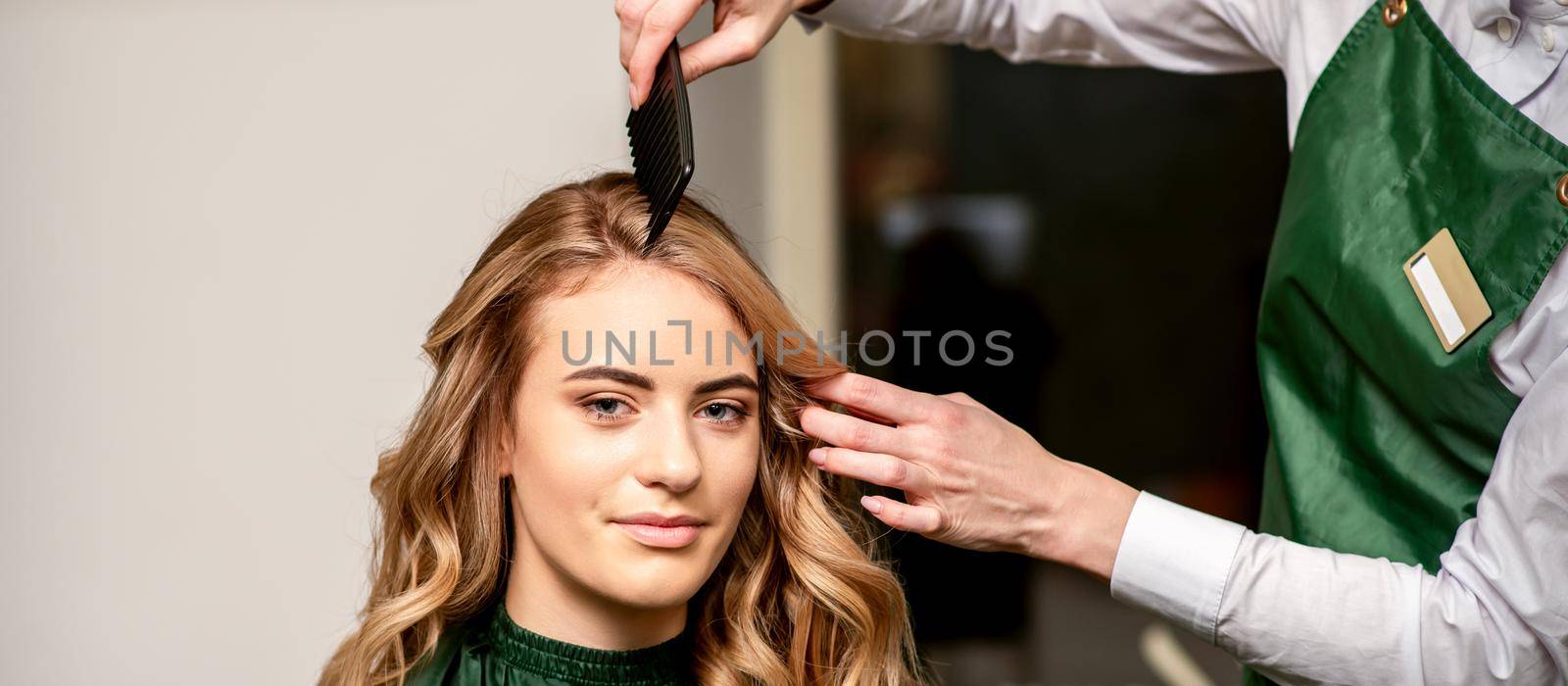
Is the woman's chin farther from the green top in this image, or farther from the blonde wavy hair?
the blonde wavy hair

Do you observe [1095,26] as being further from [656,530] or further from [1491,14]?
[656,530]

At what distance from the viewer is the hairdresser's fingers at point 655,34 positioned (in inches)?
46.4

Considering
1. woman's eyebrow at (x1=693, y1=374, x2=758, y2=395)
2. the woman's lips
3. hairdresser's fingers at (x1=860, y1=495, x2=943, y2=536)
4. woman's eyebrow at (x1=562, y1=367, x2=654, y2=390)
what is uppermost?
woman's eyebrow at (x1=562, y1=367, x2=654, y2=390)

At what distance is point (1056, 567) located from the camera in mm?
3416

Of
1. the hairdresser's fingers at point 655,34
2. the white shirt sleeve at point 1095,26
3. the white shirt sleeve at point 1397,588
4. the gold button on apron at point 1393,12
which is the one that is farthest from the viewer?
the white shirt sleeve at point 1095,26

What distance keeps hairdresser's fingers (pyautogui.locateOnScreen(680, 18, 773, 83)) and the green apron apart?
60 cm

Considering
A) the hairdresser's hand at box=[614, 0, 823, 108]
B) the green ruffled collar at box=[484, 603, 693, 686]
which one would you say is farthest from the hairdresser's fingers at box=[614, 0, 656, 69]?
the green ruffled collar at box=[484, 603, 693, 686]

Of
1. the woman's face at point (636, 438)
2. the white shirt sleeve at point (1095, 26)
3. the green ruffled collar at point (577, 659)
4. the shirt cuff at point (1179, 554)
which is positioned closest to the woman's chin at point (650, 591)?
the woman's face at point (636, 438)

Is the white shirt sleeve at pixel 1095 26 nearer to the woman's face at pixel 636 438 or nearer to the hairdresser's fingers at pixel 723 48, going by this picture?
the hairdresser's fingers at pixel 723 48

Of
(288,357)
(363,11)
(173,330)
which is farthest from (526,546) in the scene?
(363,11)

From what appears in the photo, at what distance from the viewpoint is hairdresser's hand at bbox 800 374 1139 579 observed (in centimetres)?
116

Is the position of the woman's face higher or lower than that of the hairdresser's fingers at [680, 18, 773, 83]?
lower

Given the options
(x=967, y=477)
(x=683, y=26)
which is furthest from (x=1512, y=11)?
(x=683, y=26)

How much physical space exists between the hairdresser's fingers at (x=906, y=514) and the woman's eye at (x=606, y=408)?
0.82 feet
